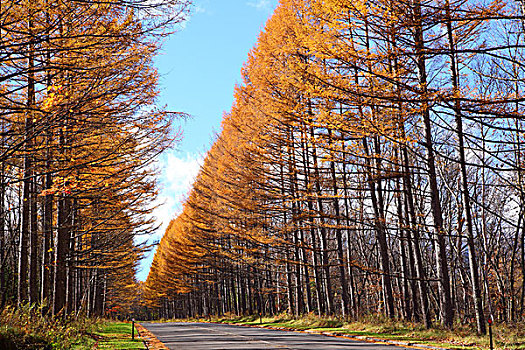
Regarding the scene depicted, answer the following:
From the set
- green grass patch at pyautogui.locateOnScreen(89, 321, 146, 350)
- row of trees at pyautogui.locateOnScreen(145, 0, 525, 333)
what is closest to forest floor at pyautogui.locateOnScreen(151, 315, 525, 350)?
row of trees at pyautogui.locateOnScreen(145, 0, 525, 333)

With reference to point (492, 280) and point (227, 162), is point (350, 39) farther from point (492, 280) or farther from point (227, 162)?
point (492, 280)

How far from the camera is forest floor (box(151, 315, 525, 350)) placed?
10562 millimetres

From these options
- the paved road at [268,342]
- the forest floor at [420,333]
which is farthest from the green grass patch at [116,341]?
the forest floor at [420,333]

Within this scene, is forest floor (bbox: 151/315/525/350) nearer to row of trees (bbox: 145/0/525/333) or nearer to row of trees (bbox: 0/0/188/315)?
row of trees (bbox: 145/0/525/333)

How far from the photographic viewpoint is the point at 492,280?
1271 inches

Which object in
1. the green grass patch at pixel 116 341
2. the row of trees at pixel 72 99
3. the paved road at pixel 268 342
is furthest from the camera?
the green grass patch at pixel 116 341

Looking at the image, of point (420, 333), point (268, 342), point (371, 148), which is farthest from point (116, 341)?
point (371, 148)

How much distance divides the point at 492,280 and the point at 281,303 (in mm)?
24499

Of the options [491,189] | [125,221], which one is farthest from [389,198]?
[125,221]

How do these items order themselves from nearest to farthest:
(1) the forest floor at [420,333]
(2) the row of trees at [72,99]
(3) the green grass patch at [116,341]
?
(2) the row of trees at [72,99] < (1) the forest floor at [420,333] < (3) the green grass patch at [116,341]

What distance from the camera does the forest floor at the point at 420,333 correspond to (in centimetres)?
1056

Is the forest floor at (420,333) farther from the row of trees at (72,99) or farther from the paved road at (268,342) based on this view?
the row of trees at (72,99)

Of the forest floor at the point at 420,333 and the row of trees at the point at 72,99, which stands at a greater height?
the row of trees at the point at 72,99

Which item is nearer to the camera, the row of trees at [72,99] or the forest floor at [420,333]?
the row of trees at [72,99]
